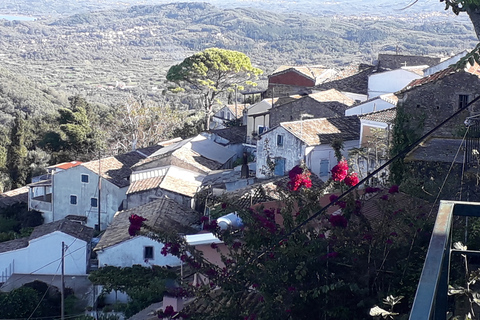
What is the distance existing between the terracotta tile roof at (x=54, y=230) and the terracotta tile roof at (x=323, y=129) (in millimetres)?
7821

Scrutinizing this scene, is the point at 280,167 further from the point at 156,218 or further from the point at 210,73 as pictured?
the point at 210,73

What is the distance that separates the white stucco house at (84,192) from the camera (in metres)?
26.8

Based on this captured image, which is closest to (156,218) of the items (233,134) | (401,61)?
(233,134)

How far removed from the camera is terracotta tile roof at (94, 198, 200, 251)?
63.5 feet

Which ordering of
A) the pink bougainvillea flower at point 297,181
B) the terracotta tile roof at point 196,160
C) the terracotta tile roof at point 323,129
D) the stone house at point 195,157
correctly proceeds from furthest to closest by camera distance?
the terracotta tile roof at point 196,160, the stone house at point 195,157, the terracotta tile roof at point 323,129, the pink bougainvillea flower at point 297,181

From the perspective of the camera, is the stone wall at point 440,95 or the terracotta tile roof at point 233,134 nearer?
the stone wall at point 440,95

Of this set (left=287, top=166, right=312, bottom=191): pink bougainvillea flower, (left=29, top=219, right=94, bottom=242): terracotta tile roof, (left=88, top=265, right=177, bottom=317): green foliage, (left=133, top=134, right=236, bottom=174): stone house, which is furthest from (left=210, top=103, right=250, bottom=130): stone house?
(left=287, top=166, right=312, bottom=191): pink bougainvillea flower

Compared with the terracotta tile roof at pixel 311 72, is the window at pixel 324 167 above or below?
below

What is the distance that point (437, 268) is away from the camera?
6.20 ft

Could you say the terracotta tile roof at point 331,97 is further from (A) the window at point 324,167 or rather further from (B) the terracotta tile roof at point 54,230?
(B) the terracotta tile roof at point 54,230

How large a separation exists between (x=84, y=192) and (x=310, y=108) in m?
10.2

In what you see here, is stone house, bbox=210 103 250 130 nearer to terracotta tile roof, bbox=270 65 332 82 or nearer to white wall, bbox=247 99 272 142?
terracotta tile roof, bbox=270 65 332 82

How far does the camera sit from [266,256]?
5.84 meters

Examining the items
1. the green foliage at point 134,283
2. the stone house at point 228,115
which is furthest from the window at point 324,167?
the stone house at point 228,115
